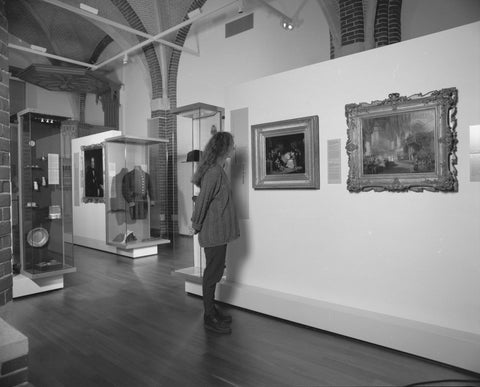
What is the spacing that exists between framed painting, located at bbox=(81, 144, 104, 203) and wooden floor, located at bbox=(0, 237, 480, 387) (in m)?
3.89

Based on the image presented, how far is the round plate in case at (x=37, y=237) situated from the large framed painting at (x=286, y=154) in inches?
124

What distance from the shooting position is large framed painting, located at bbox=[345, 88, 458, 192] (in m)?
2.92

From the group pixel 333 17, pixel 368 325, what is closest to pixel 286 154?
pixel 368 325

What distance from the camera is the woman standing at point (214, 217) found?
11.5 feet

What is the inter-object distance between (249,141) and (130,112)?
31.0 ft

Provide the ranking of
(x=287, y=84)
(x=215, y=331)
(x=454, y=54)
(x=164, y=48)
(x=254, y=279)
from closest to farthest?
1. (x=454, y=54)
2. (x=215, y=331)
3. (x=287, y=84)
4. (x=254, y=279)
5. (x=164, y=48)

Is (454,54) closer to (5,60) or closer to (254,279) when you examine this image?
(254,279)

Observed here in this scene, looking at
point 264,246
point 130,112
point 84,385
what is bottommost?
point 84,385

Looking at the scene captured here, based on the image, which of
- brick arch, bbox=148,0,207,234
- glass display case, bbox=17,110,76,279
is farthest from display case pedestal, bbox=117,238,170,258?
brick arch, bbox=148,0,207,234

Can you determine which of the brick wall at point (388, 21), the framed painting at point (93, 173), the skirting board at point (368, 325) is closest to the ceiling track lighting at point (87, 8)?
Answer: the framed painting at point (93, 173)

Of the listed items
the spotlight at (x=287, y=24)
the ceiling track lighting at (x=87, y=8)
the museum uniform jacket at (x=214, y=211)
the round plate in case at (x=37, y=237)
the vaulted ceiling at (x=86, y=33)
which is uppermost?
the vaulted ceiling at (x=86, y=33)

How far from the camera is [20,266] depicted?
511 cm

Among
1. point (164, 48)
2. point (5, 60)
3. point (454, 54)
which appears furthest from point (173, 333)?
point (164, 48)

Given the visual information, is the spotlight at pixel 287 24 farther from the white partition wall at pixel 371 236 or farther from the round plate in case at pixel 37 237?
the round plate in case at pixel 37 237
